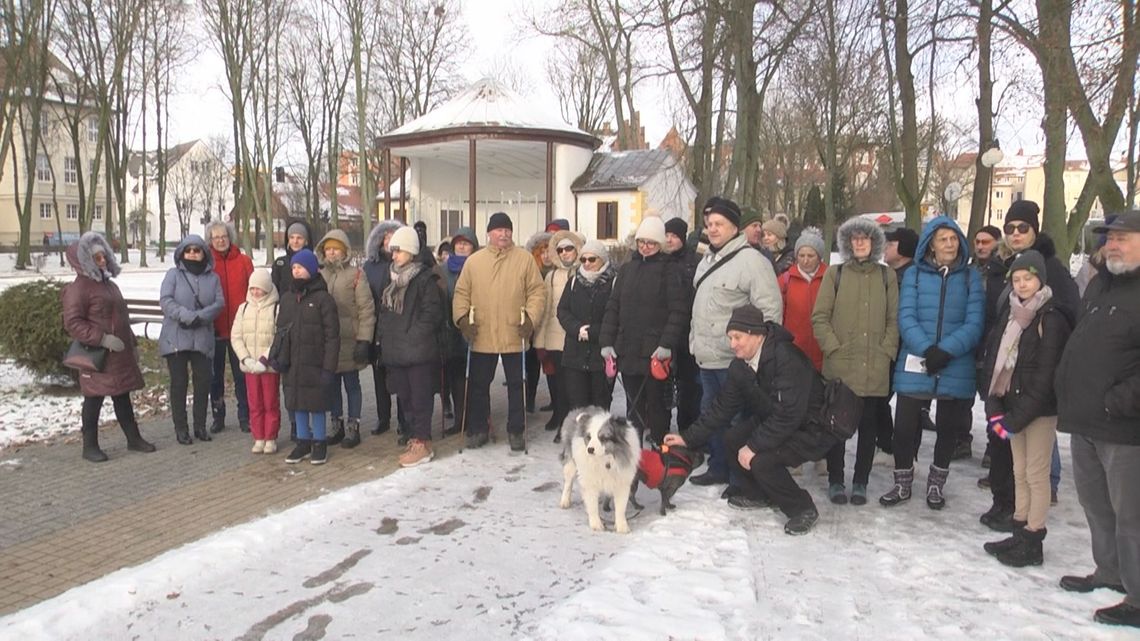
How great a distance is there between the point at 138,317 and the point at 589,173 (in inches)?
887

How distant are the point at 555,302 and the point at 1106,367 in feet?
14.8

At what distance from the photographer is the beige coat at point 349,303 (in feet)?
21.6

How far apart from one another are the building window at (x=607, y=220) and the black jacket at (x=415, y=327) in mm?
25772

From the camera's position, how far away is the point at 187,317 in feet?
21.2

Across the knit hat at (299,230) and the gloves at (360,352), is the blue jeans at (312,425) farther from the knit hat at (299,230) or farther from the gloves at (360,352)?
the knit hat at (299,230)

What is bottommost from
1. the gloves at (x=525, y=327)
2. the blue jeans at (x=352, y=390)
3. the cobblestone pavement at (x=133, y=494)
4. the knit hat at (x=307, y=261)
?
the cobblestone pavement at (x=133, y=494)

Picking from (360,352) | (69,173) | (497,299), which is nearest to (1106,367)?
(497,299)

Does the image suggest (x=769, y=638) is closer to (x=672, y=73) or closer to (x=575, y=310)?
(x=575, y=310)

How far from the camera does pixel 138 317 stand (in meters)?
12.0

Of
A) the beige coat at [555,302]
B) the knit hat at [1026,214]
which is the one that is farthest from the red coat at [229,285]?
the knit hat at [1026,214]

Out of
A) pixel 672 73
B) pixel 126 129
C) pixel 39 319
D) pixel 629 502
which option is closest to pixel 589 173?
pixel 672 73

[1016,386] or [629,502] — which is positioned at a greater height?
[1016,386]

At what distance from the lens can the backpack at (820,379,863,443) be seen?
4.82m

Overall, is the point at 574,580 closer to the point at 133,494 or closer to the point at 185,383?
the point at 133,494
